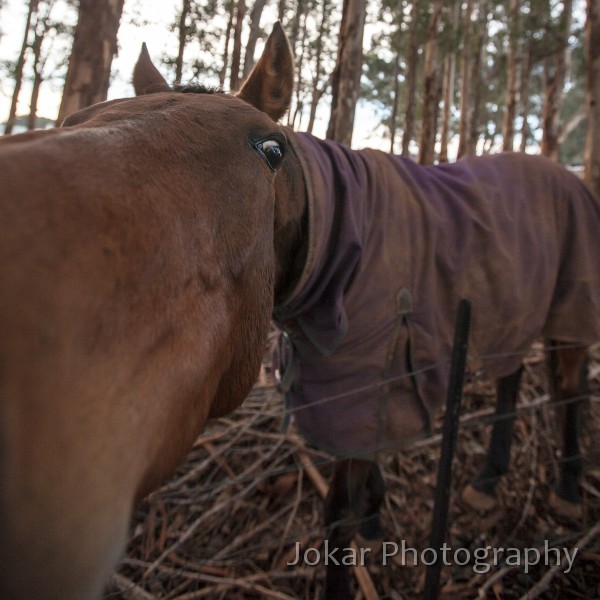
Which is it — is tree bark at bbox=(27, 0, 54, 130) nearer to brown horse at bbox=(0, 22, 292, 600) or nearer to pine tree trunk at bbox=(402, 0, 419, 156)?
pine tree trunk at bbox=(402, 0, 419, 156)

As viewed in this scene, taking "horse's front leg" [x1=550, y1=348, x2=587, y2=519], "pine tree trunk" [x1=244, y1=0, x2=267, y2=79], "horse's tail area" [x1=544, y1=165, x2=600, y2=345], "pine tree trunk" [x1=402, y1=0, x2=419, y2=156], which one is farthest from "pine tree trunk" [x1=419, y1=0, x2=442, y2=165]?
"horse's front leg" [x1=550, y1=348, x2=587, y2=519]

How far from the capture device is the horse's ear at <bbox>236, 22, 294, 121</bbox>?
160cm

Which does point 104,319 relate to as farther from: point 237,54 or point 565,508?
point 237,54

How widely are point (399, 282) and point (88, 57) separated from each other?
3.67 metres

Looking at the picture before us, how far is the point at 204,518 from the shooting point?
9.03ft

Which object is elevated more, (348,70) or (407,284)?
(348,70)

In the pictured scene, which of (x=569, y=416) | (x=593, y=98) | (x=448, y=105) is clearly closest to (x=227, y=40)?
(x=448, y=105)

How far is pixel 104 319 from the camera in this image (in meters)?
0.66

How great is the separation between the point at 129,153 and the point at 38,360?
1.54 ft

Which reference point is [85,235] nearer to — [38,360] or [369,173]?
[38,360]

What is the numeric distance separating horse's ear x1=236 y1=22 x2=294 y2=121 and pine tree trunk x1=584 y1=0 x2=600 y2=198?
13.6 ft

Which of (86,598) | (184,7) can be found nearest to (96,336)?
(86,598)

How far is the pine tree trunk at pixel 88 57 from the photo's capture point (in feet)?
12.7

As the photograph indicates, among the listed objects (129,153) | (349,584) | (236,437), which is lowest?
(349,584)
